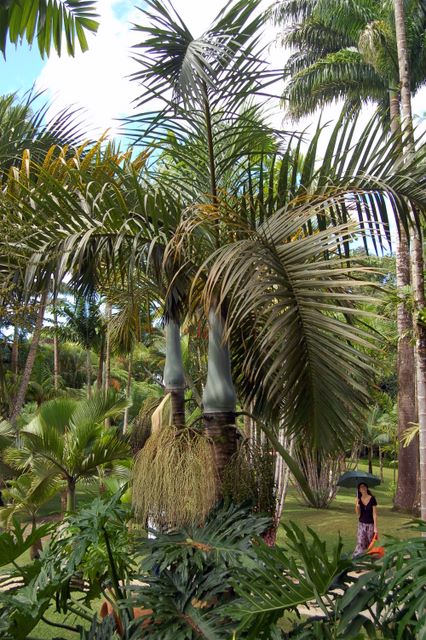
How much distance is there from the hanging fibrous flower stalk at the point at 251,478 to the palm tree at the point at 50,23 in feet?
8.41

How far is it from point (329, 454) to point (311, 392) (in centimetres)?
46

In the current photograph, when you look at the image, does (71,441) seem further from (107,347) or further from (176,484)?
(107,347)

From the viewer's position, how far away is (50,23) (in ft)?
12.2

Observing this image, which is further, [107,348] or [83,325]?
[83,325]

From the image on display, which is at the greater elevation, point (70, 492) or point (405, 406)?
point (405, 406)

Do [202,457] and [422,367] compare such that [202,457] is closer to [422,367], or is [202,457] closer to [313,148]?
[313,148]

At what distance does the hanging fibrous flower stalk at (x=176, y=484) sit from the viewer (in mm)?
3654

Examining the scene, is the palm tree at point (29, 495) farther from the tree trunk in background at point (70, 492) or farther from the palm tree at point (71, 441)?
the tree trunk in background at point (70, 492)

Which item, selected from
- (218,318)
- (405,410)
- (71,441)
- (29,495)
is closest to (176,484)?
(218,318)

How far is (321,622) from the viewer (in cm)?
274

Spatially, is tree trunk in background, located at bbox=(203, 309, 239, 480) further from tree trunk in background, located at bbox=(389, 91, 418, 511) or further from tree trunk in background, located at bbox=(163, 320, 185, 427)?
tree trunk in background, located at bbox=(389, 91, 418, 511)

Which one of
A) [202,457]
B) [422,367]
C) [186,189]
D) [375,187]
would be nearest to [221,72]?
[186,189]

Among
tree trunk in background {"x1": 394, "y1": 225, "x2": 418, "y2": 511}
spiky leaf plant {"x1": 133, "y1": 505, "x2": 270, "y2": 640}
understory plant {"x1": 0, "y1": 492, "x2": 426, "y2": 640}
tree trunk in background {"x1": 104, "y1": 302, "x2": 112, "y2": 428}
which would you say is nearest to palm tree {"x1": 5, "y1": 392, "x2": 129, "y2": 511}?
tree trunk in background {"x1": 104, "y1": 302, "x2": 112, "y2": 428}

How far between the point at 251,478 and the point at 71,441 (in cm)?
505
